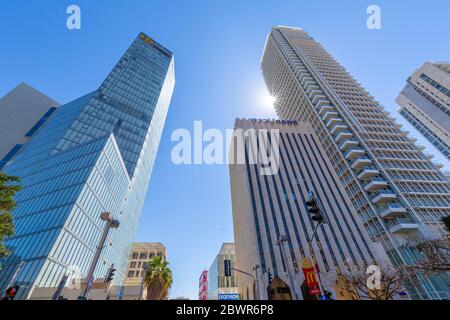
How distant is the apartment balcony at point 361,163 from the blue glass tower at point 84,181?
189ft

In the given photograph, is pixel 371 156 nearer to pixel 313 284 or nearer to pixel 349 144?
pixel 349 144

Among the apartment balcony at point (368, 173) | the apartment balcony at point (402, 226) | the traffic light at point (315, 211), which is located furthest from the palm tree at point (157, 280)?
the apartment balcony at point (368, 173)

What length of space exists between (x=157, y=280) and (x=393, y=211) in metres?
44.3

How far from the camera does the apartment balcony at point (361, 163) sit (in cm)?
4841

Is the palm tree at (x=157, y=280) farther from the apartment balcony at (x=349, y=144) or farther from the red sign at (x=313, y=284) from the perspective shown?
the apartment balcony at (x=349, y=144)

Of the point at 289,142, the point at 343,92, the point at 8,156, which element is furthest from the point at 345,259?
the point at 8,156

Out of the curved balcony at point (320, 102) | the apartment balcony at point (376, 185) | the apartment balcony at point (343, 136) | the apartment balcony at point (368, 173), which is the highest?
the curved balcony at point (320, 102)

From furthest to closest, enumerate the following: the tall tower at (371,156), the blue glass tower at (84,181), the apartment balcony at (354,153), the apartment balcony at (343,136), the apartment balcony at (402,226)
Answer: the apartment balcony at (343,136) → the apartment balcony at (354,153) → the tall tower at (371,156) → the apartment balcony at (402,226) → the blue glass tower at (84,181)

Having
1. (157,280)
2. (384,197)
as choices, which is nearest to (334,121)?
(384,197)

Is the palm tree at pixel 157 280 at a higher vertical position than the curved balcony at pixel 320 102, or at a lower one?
lower

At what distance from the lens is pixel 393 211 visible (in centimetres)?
3947

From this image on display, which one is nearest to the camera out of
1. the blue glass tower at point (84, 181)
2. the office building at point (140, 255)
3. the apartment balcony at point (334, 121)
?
the blue glass tower at point (84, 181)

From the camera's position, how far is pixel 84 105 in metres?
66.8

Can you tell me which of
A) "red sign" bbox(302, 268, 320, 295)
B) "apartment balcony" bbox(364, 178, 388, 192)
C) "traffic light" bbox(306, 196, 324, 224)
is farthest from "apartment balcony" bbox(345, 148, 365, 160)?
"traffic light" bbox(306, 196, 324, 224)
